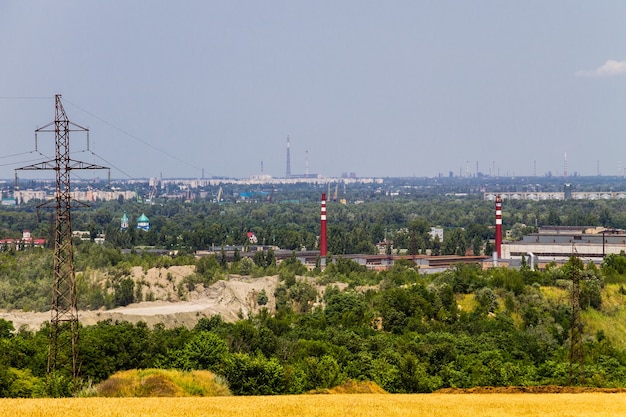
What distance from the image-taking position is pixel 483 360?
48.7 meters

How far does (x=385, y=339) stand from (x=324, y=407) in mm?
26884

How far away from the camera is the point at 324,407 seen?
88.5 ft

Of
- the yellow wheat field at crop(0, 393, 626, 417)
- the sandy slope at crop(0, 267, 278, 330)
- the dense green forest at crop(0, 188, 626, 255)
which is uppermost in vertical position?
the yellow wheat field at crop(0, 393, 626, 417)

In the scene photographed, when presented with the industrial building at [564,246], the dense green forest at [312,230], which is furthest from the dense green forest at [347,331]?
the dense green forest at [312,230]

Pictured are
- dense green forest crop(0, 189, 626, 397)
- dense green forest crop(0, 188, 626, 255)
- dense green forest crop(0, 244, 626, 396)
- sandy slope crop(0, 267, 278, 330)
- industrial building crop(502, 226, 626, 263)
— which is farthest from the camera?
dense green forest crop(0, 188, 626, 255)

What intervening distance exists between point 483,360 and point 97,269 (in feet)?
151

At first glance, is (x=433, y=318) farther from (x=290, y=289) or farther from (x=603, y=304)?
(x=290, y=289)

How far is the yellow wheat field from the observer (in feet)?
84.4

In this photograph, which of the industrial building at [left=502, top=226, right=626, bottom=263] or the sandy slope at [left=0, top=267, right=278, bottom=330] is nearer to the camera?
the sandy slope at [left=0, top=267, right=278, bottom=330]

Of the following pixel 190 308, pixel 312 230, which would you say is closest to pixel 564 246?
pixel 190 308

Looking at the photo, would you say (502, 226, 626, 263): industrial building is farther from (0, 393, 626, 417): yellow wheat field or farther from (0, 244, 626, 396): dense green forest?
(0, 393, 626, 417): yellow wheat field

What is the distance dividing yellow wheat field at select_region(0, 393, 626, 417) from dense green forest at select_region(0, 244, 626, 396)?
7.34m

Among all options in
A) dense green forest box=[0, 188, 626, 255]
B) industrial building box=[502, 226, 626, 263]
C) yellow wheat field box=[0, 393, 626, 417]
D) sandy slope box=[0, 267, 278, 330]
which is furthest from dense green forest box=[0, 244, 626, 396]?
dense green forest box=[0, 188, 626, 255]

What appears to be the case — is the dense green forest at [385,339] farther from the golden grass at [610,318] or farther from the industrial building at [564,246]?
the industrial building at [564,246]
